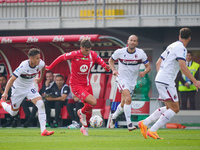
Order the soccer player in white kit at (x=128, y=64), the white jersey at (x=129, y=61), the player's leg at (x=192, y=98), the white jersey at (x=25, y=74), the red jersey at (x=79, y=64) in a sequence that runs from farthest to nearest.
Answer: the player's leg at (x=192, y=98), the white jersey at (x=129, y=61), the soccer player in white kit at (x=128, y=64), the red jersey at (x=79, y=64), the white jersey at (x=25, y=74)

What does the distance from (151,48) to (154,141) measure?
10890mm

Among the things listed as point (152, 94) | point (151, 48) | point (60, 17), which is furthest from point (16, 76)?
point (151, 48)

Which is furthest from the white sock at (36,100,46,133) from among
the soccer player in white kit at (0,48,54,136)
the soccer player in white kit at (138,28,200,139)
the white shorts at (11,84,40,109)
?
the soccer player in white kit at (138,28,200,139)

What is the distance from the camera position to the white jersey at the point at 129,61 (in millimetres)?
12961

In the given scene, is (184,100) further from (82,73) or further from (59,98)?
(82,73)

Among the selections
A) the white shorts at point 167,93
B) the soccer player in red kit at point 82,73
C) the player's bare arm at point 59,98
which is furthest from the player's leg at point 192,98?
the white shorts at point 167,93

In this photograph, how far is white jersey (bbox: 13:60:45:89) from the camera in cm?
1165

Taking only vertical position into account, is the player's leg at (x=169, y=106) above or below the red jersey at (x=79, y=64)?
below

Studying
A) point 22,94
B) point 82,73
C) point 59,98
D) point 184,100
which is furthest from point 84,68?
point 184,100

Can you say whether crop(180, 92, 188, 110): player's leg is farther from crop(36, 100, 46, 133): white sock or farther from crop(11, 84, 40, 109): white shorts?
crop(36, 100, 46, 133): white sock

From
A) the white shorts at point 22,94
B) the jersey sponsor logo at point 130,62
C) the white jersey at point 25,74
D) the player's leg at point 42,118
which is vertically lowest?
the player's leg at point 42,118

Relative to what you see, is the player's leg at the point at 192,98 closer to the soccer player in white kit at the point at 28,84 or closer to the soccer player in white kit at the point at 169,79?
the soccer player in white kit at the point at 28,84

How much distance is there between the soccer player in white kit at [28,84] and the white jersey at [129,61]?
2.05 meters

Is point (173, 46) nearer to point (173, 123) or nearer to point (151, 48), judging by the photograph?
point (173, 123)
